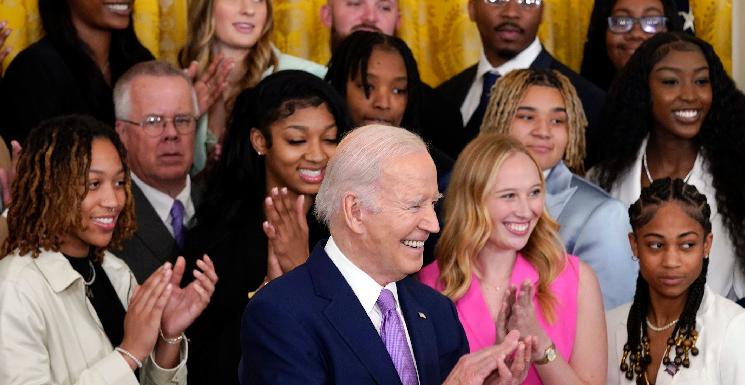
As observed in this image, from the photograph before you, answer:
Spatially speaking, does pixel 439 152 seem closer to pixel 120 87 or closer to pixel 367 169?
pixel 120 87

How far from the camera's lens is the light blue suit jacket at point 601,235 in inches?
193

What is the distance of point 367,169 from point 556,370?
1.14 m

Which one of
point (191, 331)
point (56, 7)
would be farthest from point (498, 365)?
point (56, 7)

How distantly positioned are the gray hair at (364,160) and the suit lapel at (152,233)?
5.31ft

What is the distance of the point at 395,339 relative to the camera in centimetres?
341

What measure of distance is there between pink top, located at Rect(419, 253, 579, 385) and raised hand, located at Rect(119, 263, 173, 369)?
84cm

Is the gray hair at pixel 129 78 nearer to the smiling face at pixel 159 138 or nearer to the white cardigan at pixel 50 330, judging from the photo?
the smiling face at pixel 159 138

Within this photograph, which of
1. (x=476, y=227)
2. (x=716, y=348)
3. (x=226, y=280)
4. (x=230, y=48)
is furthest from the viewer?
(x=230, y=48)

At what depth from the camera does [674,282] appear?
4367 millimetres

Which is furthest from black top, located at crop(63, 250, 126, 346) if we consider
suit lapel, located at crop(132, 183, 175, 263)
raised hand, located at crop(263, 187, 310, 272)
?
suit lapel, located at crop(132, 183, 175, 263)

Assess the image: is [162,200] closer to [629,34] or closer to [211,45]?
[211,45]

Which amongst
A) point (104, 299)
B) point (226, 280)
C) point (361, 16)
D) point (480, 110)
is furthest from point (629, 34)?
point (104, 299)

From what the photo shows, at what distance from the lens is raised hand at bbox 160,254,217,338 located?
4227 mm

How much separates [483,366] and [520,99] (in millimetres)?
2160
